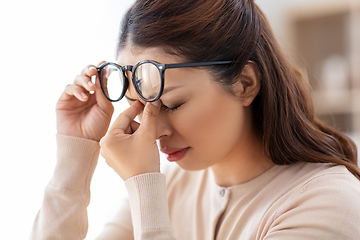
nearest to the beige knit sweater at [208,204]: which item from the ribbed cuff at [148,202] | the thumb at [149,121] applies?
the ribbed cuff at [148,202]

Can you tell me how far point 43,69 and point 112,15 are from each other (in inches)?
15.4

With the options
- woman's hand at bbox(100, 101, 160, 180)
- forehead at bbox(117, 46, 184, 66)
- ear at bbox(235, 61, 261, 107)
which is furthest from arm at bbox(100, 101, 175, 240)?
ear at bbox(235, 61, 261, 107)

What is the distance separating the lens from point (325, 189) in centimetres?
78

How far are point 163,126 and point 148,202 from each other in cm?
20

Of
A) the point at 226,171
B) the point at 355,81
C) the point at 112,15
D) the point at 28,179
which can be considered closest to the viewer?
the point at 226,171

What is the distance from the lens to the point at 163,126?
89 centimetres

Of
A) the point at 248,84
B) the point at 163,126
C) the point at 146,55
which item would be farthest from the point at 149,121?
the point at 248,84

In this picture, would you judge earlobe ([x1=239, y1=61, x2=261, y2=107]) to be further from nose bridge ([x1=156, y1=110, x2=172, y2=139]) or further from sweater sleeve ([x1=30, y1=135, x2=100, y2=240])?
sweater sleeve ([x1=30, y1=135, x2=100, y2=240])

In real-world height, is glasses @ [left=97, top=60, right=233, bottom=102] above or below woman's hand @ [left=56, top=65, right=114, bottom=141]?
above

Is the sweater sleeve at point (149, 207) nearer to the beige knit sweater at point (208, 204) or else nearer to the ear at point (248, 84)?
the beige knit sweater at point (208, 204)

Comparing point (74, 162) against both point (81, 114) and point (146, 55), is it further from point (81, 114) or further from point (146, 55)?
point (146, 55)

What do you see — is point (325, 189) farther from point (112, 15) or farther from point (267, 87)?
point (112, 15)

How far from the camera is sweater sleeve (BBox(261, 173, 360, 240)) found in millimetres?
716

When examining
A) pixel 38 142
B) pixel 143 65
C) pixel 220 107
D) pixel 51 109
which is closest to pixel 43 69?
pixel 51 109
